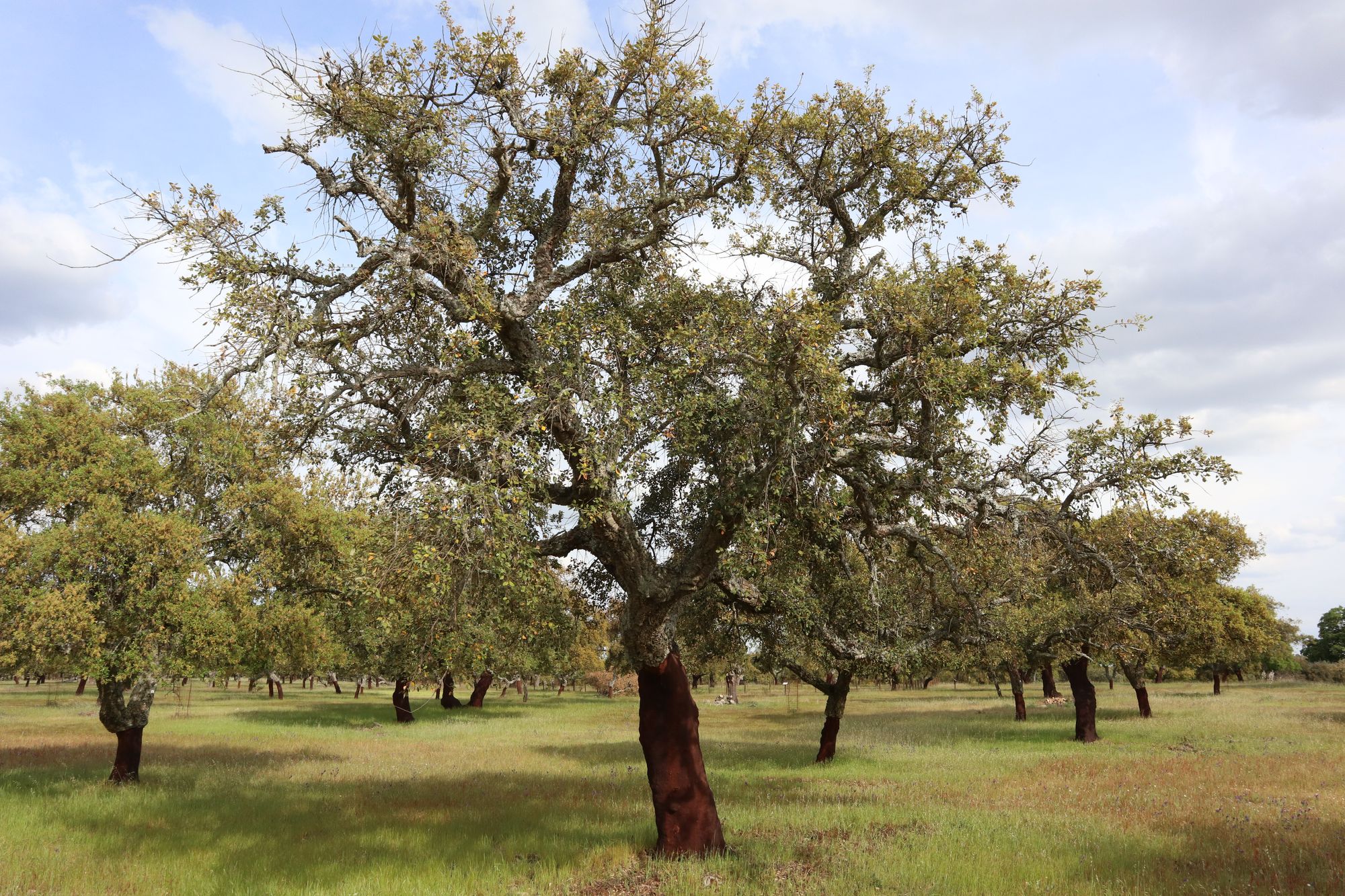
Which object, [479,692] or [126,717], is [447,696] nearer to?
[479,692]

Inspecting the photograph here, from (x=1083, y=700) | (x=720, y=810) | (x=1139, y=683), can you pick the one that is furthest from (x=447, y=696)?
(x=1139, y=683)

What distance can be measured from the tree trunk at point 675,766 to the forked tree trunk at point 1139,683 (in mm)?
34195

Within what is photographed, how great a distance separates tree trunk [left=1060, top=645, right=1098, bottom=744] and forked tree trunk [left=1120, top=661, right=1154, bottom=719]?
7165 mm

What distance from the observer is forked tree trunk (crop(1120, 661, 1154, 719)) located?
3903 centimetres

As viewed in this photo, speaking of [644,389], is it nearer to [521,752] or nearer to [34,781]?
[34,781]

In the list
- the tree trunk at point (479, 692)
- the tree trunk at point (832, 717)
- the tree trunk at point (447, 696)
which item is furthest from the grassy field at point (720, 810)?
the tree trunk at point (479, 692)

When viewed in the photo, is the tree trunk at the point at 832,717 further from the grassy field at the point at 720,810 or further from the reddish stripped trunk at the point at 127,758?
the reddish stripped trunk at the point at 127,758

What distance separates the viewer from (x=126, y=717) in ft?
68.1

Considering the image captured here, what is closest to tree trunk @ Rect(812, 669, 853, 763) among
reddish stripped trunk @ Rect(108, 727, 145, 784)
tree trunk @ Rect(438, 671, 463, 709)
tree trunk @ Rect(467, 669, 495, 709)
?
reddish stripped trunk @ Rect(108, 727, 145, 784)

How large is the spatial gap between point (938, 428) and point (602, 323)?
546 centimetres

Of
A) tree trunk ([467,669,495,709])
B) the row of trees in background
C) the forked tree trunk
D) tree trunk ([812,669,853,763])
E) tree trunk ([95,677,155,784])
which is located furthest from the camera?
tree trunk ([467,669,495,709])

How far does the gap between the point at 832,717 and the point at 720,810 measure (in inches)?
453

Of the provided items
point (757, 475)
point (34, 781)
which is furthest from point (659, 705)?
point (34, 781)

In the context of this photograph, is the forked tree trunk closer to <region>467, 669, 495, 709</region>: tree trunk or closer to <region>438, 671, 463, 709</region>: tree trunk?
<region>438, 671, 463, 709</region>: tree trunk
